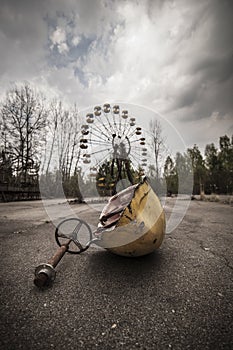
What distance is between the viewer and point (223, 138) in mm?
23531

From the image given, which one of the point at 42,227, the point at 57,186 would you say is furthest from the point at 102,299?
the point at 57,186

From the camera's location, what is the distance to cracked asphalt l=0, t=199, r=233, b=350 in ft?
3.47

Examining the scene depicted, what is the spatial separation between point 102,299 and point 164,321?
1.70 ft

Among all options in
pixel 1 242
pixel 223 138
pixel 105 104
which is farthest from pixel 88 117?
pixel 223 138

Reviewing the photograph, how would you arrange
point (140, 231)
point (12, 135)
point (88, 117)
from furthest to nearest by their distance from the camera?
point (12, 135)
point (88, 117)
point (140, 231)

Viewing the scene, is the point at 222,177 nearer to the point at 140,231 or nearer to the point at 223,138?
the point at 223,138

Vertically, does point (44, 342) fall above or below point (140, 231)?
below

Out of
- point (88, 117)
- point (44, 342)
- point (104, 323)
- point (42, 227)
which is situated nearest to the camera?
point (44, 342)

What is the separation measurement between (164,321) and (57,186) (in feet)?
52.3

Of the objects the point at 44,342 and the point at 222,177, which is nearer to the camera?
the point at 44,342

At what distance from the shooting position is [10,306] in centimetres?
133

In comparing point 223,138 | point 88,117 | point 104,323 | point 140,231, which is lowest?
point 104,323

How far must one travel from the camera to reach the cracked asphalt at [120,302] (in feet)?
3.47

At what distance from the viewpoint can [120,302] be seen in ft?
4.55
